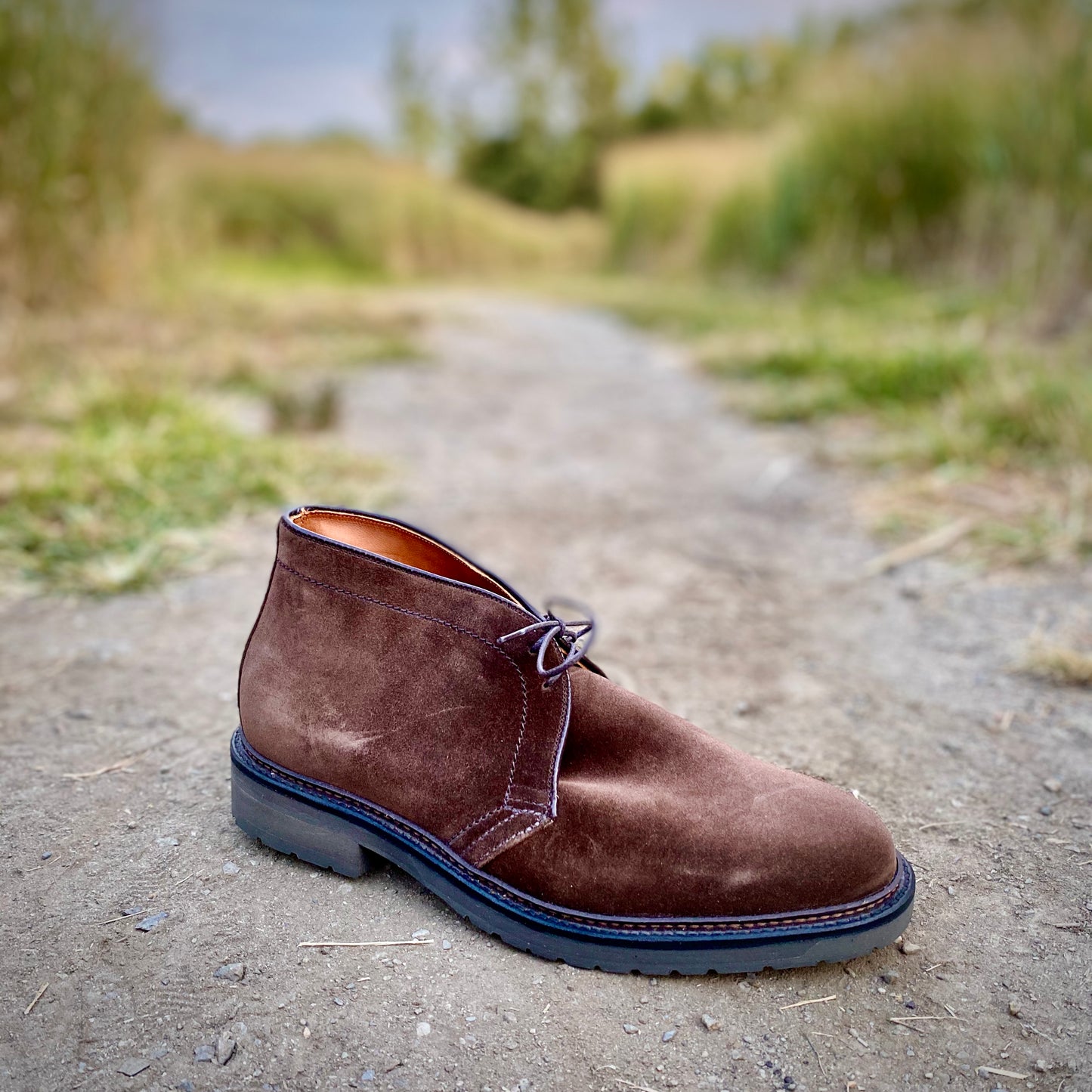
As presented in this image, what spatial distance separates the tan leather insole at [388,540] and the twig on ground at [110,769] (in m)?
0.47

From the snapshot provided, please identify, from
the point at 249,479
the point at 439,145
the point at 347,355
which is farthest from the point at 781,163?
the point at 439,145

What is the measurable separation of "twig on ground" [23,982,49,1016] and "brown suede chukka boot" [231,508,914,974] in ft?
0.82

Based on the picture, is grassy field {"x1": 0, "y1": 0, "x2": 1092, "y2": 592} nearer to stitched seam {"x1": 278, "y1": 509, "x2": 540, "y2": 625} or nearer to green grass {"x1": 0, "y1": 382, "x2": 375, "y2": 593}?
green grass {"x1": 0, "y1": 382, "x2": 375, "y2": 593}

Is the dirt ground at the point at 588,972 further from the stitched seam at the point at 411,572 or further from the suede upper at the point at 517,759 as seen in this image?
the stitched seam at the point at 411,572

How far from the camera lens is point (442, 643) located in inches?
37.8

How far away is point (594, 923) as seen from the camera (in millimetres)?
896

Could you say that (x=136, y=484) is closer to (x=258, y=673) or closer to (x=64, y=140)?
(x=258, y=673)

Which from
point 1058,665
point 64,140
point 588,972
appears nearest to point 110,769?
point 588,972

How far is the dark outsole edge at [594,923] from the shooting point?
880mm

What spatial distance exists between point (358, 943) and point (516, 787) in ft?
0.73

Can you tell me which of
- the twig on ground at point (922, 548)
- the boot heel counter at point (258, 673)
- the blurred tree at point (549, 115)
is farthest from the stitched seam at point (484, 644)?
the blurred tree at point (549, 115)

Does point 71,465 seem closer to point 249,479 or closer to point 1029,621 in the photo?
point 249,479

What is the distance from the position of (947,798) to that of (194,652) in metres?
1.21

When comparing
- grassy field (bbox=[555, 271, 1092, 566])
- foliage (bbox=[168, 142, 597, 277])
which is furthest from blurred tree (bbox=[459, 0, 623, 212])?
grassy field (bbox=[555, 271, 1092, 566])
